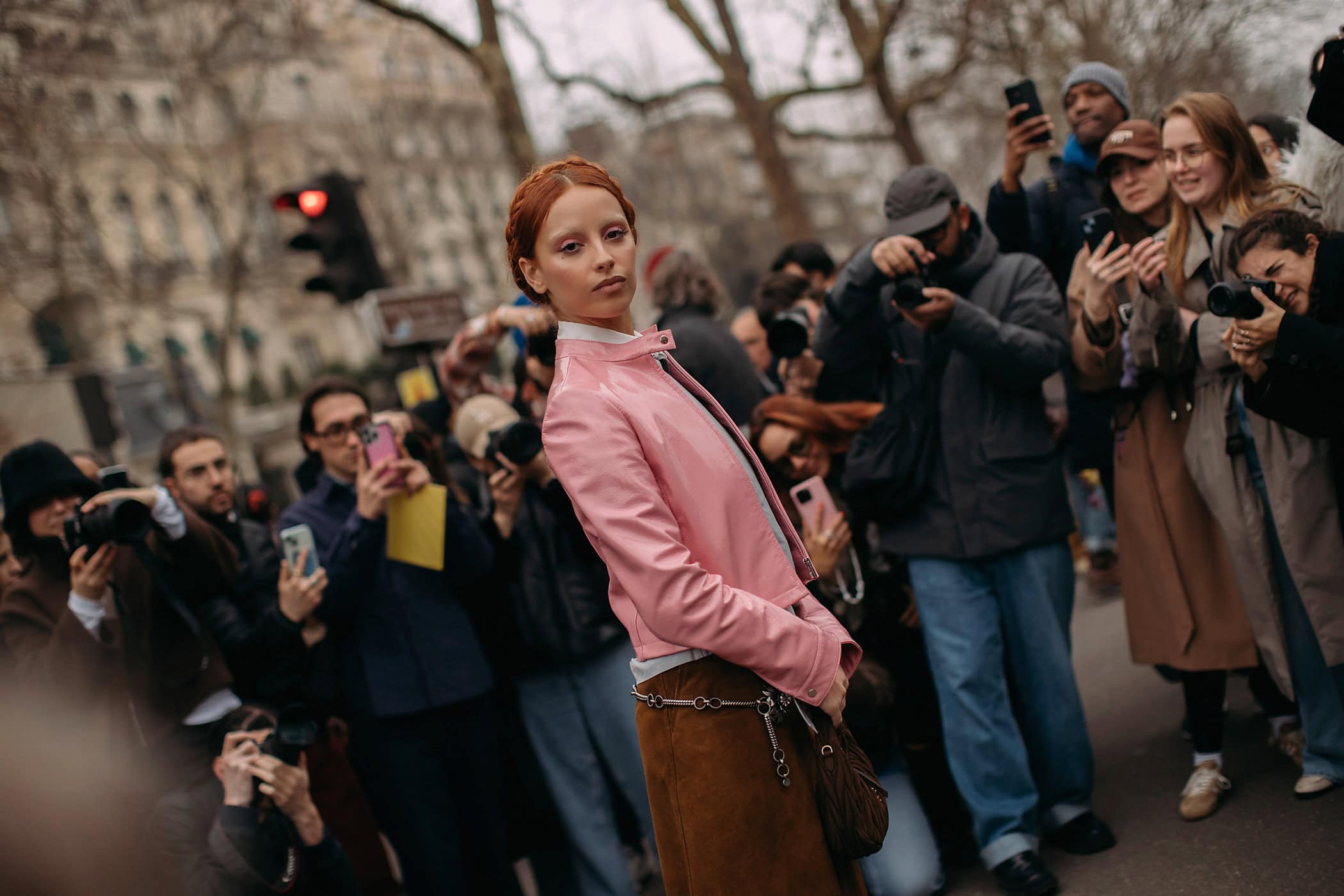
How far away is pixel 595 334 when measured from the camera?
216 centimetres

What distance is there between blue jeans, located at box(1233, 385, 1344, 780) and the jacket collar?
7.03 ft

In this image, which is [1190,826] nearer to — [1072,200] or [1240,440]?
[1240,440]

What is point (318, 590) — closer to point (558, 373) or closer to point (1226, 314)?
point (558, 373)

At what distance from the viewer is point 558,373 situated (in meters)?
2.16

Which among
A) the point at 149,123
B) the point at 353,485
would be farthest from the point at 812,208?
the point at 353,485

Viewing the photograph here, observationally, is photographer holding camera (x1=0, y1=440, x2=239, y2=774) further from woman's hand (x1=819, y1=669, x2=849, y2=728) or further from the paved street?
the paved street

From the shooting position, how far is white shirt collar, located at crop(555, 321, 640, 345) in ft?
7.10

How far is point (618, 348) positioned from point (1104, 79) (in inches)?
129

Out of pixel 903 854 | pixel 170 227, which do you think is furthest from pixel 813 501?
pixel 170 227

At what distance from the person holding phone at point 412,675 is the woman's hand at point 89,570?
2.22 feet

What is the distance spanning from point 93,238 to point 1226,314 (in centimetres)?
2206

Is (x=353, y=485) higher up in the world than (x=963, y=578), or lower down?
higher up

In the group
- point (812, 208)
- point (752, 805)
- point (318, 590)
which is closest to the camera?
point (752, 805)

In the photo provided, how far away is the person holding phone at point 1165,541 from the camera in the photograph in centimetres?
350
